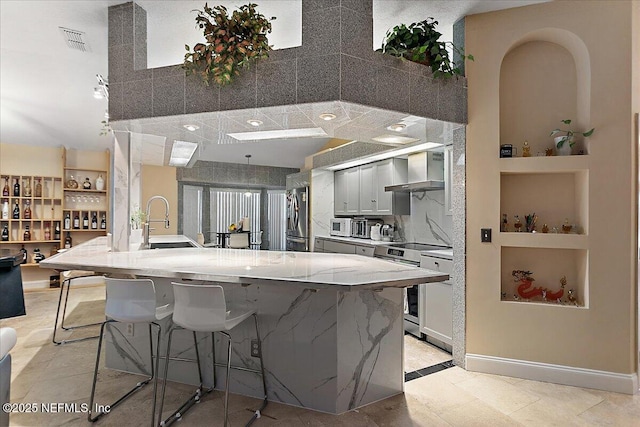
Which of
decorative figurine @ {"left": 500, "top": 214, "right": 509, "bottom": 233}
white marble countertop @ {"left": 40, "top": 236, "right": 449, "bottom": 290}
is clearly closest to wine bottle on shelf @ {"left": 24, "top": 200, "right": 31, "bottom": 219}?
white marble countertop @ {"left": 40, "top": 236, "right": 449, "bottom": 290}

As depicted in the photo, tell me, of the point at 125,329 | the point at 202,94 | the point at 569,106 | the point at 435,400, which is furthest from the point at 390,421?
the point at 569,106

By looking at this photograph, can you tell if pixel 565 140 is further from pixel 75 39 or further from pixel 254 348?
pixel 75 39

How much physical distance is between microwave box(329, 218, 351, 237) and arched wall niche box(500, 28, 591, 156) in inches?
115

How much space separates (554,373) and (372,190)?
3030 millimetres

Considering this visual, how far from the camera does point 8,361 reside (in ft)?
5.94

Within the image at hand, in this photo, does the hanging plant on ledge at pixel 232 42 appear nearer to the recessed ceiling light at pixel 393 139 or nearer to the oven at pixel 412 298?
the recessed ceiling light at pixel 393 139

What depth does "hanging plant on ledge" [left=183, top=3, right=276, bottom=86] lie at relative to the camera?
2.36 meters

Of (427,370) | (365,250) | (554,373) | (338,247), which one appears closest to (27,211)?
(338,247)

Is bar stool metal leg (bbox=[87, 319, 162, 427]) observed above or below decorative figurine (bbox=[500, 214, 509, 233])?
below

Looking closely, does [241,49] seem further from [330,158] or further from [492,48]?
[330,158]

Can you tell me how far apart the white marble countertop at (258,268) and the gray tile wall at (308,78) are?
109 cm

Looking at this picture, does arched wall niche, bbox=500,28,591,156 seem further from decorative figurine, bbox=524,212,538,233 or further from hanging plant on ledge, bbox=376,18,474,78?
hanging plant on ledge, bbox=376,18,474,78

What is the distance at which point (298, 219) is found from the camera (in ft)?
21.8

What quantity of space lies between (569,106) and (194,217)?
6.93 m
